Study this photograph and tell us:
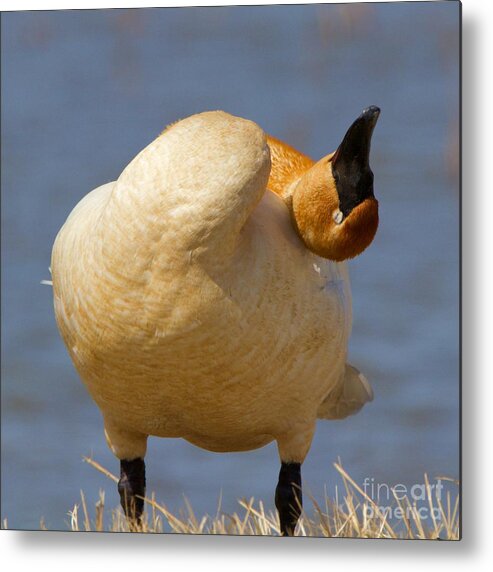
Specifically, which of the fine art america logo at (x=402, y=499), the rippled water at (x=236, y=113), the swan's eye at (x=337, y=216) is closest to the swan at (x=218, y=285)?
the swan's eye at (x=337, y=216)

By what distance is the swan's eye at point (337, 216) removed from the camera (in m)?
3.11

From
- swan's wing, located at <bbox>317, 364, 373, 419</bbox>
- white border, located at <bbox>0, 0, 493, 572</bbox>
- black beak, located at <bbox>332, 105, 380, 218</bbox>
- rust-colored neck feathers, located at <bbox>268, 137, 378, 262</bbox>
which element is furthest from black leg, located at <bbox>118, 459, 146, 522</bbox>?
black beak, located at <bbox>332, 105, 380, 218</bbox>

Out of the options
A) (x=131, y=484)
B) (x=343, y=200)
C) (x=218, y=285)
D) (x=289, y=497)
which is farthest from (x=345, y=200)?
(x=131, y=484)

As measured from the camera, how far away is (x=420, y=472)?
3537 millimetres

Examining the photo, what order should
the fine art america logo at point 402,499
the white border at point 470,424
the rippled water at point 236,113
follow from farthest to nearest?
the rippled water at point 236,113
the fine art america logo at point 402,499
the white border at point 470,424

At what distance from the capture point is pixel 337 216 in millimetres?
3111

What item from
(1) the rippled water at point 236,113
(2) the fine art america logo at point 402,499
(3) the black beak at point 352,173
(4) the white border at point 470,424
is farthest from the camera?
(1) the rippled water at point 236,113

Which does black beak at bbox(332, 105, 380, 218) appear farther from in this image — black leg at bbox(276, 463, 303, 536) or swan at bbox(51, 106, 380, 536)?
black leg at bbox(276, 463, 303, 536)

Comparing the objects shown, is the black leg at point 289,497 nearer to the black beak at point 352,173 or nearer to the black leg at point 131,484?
the black leg at point 131,484

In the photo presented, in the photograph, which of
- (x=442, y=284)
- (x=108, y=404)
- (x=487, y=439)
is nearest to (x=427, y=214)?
(x=442, y=284)

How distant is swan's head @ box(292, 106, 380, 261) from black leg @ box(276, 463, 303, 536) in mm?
429

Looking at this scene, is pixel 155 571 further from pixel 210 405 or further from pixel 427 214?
pixel 427 214

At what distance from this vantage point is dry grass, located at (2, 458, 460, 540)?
3.31m

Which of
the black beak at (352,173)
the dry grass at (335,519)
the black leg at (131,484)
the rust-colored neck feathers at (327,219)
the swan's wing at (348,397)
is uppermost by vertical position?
the black beak at (352,173)
